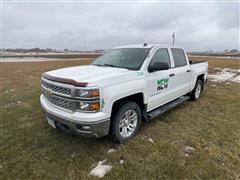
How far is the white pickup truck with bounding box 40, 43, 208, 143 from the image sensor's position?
275 centimetres

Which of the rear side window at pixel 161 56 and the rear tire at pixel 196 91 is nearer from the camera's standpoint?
the rear side window at pixel 161 56

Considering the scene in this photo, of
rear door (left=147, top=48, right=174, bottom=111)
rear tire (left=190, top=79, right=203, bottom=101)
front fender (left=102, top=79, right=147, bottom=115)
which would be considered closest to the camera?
front fender (left=102, top=79, right=147, bottom=115)

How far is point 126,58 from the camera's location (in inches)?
162

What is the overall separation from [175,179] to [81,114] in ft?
5.54

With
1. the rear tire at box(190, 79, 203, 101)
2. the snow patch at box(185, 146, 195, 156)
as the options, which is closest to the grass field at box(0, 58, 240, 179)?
the snow patch at box(185, 146, 195, 156)

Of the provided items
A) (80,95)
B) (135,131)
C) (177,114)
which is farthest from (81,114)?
(177,114)

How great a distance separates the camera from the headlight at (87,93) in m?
2.66

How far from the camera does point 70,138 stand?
3.68 m

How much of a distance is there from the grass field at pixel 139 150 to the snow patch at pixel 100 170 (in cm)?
7

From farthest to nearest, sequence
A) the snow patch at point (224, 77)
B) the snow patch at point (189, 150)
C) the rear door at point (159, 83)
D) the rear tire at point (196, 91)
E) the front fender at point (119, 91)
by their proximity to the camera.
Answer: the snow patch at point (224, 77)
the rear tire at point (196, 91)
the rear door at point (159, 83)
the snow patch at point (189, 150)
the front fender at point (119, 91)

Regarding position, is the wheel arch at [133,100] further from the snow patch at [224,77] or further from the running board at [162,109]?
the snow patch at [224,77]

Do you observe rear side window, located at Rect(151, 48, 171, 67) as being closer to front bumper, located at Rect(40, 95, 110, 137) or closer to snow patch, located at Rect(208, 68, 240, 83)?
front bumper, located at Rect(40, 95, 110, 137)

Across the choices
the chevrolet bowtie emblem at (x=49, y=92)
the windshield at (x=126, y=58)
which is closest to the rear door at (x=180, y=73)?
the windshield at (x=126, y=58)

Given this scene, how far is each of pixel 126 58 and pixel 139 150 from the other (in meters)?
2.05
